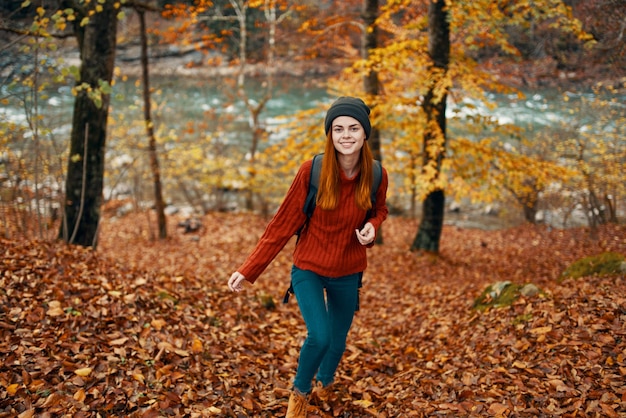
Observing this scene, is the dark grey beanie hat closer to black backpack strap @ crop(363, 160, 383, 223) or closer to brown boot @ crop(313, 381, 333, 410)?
black backpack strap @ crop(363, 160, 383, 223)

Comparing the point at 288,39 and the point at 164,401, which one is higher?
the point at 288,39

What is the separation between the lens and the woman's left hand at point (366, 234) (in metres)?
3.11

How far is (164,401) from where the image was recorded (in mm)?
3137

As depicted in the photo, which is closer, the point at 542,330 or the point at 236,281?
the point at 236,281

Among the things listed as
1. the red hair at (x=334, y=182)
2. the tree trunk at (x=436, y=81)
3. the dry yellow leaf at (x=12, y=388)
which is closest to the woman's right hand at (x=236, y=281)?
the red hair at (x=334, y=182)

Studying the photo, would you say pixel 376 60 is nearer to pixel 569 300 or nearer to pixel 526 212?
pixel 569 300

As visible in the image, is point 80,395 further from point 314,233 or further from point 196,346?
point 314,233

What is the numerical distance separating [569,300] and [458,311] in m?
1.58

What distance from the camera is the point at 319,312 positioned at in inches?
124

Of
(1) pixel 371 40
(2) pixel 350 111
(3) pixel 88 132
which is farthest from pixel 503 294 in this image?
(1) pixel 371 40

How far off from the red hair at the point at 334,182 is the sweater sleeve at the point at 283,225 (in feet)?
0.39

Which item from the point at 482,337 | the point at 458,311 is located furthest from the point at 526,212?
the point at 482,337

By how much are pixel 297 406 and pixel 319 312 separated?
0.71 m

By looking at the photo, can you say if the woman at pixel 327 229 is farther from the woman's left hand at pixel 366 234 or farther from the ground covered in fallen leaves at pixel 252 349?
the ground covered in fallen leaves at pixel 252 349
